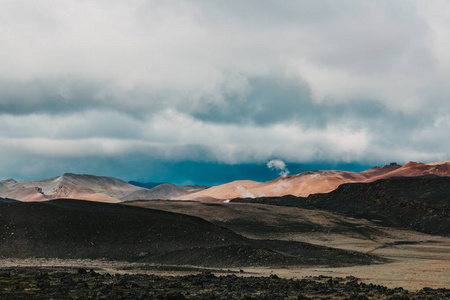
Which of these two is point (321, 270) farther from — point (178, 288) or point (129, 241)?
point (129, 241)

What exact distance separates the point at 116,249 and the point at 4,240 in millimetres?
12111

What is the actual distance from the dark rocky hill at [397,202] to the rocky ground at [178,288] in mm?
81361

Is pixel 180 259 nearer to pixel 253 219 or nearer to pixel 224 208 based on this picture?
pixel 253 219

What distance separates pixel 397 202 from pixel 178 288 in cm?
11150

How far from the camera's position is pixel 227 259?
4703 centimetres

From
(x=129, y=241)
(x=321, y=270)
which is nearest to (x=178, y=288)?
(x=321, y=270)

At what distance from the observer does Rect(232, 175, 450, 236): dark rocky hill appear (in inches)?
4323

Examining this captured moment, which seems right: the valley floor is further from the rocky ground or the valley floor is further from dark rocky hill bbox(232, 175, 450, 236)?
dark rocky hill bbox(232, 175, 450, 236)

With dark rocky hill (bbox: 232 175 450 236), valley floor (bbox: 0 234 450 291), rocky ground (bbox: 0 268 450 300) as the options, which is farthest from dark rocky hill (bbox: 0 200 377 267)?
dark rocky hill (bbox: 232 175 450 236)

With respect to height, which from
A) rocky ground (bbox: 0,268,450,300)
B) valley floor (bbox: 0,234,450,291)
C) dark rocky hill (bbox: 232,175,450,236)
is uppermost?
dark rocky hill (bbox: 232,175,450,236)

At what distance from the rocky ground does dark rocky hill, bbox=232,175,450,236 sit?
267 feet

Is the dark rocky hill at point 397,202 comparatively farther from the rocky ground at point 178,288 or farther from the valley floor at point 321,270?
the rocky ground at point 178,288

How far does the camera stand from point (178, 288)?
1089 inches

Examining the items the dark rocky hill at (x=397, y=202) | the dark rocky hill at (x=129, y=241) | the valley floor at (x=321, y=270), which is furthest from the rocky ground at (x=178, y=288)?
the dark rocky hill at (x=397, y=202)
